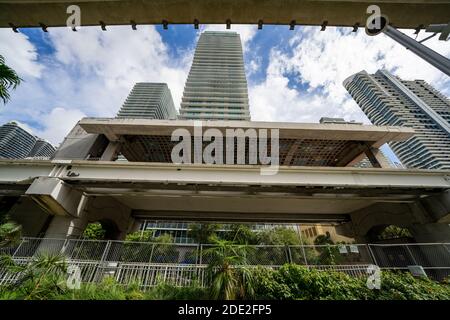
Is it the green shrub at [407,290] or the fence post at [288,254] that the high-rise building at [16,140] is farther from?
the green shrub at [407,290]

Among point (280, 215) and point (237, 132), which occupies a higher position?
point (237, 132)

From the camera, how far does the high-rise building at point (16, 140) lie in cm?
4100

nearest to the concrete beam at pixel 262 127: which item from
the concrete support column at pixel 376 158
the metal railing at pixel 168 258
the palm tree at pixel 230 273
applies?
the concrete support column at pixel 376 158

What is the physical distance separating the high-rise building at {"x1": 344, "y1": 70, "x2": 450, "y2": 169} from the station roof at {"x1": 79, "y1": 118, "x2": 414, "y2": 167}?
45.1 meters

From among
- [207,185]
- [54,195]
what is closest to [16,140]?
[54,195]

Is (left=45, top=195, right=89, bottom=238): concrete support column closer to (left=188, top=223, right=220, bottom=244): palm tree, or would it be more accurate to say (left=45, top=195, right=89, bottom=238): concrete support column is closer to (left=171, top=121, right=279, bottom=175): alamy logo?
(left=171, top=121, right=279, bottom=175): alamy logo

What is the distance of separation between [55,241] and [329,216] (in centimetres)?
2020

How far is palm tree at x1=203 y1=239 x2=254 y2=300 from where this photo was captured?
5.34m

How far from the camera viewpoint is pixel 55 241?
918 cm

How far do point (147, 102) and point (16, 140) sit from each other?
74290mm

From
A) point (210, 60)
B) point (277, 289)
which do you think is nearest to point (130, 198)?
point (277, 289)

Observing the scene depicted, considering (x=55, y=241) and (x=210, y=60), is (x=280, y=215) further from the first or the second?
(x=210, y=60)
